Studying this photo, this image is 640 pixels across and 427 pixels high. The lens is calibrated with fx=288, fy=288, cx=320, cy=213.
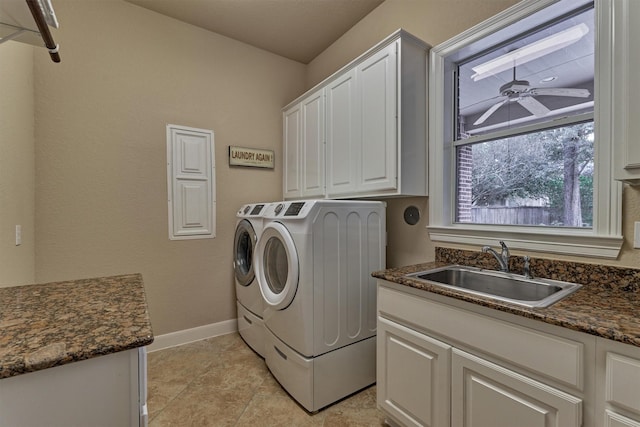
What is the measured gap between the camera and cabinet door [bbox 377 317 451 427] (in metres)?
1.26

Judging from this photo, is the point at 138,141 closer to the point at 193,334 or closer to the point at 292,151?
the point at 292,151

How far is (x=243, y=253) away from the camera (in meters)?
2.62

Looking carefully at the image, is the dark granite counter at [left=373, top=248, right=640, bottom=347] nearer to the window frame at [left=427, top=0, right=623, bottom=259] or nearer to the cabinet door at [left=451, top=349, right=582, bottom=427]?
the window frame at [left=427, top=0, right=623, bottom=259]

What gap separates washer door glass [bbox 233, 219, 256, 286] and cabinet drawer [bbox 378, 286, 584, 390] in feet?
4.50

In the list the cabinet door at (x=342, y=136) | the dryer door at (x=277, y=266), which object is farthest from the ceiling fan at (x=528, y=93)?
the dryer door at (x=277, y=266)

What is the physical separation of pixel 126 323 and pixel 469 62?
232cm

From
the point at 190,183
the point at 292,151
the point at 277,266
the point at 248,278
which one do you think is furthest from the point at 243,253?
the point at 292,151

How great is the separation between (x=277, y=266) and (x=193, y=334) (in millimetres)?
1211

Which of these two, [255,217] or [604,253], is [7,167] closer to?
[255,217]

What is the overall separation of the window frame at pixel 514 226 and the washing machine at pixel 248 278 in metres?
1.29

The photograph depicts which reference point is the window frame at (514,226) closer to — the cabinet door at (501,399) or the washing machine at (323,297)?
the washing machine at (323,297)

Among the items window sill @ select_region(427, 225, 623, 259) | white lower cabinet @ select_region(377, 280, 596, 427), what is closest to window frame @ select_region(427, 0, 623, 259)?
window sill @ select_region(427, 225, 623, 259)

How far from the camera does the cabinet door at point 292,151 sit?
9.16 ft

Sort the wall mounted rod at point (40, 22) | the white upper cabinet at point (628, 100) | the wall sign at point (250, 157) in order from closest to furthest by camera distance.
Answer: the wall mounted rod at point (40, 22), the white upper cabinet at point (628, 100), the wall sign at point (250, 157)
